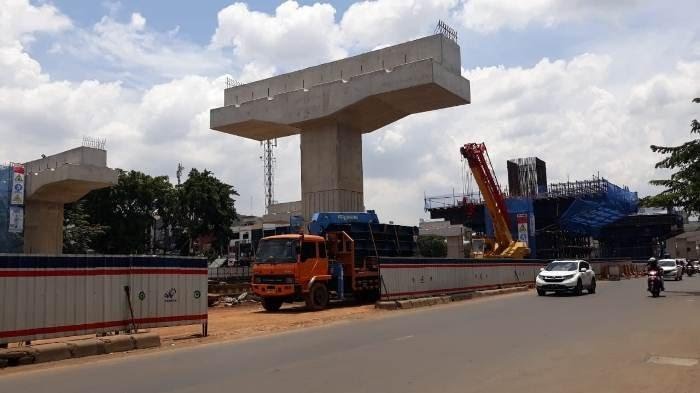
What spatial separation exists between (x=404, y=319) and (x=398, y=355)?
7711 millimetres

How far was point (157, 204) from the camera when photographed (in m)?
57.7

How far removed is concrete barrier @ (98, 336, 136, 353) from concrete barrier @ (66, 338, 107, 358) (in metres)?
0.10

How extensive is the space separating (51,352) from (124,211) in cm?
4703

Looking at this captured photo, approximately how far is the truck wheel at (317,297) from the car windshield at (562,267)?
436 inches

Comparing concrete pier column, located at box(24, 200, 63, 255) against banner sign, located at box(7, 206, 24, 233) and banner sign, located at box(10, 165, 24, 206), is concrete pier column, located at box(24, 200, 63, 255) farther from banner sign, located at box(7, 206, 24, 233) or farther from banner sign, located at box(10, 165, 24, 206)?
banner sign, located at box(10, 165, 24, 206)

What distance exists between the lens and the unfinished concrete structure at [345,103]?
28469mm

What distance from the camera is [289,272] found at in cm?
2233

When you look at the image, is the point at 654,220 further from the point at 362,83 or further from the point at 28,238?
the point at 28,238

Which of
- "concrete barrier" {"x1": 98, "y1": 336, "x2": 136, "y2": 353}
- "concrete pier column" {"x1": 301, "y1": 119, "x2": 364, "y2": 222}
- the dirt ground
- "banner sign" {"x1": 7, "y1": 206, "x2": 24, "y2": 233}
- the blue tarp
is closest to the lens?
"concrete barrier" {"x1": 98, "y1": 336, "x2": 136, "y2": 353}

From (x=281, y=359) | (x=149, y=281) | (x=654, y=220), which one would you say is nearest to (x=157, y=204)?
(x=149, y=281)

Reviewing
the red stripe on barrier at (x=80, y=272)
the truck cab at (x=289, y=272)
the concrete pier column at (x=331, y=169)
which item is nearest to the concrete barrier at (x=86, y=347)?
the red stripe on barrier at (x=80, y=272)

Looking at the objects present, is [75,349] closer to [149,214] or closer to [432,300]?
[432,300]

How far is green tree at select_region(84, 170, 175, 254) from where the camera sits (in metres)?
54.8

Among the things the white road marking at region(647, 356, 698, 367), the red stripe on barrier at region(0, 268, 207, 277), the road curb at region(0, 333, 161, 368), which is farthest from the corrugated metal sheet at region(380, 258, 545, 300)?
the white road marking at region(647, 356, 698, 367)
